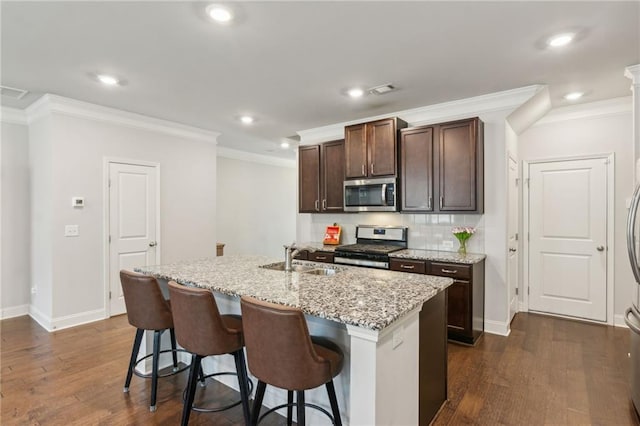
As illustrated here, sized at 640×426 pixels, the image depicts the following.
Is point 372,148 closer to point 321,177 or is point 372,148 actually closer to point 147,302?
point 321,177

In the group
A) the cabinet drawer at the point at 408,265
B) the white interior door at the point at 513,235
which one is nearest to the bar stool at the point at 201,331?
the cabinet drawer at the point at 408,265

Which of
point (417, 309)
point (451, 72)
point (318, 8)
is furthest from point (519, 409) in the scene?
point (318, 8)

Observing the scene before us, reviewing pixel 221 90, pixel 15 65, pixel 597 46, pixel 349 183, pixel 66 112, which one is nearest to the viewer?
pixel 597 46

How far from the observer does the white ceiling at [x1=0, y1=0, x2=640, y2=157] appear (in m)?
2.15

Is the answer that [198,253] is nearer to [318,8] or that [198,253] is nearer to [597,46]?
[318,8]

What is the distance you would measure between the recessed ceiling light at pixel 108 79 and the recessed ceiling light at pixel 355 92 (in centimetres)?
236

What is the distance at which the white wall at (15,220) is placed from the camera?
4.20 metres

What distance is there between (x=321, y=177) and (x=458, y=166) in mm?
1927

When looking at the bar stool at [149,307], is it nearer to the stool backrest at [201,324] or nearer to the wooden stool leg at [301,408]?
the stool backrest at [201,324]

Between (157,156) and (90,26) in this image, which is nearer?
(90,26)

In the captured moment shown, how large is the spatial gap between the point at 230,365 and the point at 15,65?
3267 mm

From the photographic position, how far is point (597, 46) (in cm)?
258

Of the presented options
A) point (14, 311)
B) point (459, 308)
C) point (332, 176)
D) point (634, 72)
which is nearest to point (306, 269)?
point (459, 308)

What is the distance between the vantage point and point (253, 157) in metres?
7.25
